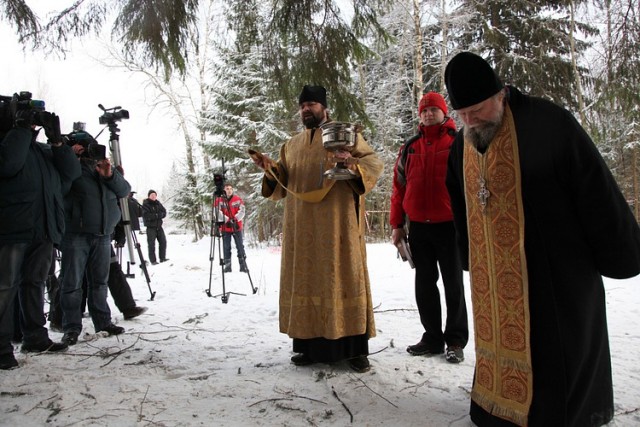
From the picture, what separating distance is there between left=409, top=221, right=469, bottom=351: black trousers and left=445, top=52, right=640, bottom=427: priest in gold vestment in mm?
1150

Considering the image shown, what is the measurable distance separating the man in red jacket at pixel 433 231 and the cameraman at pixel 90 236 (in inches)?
111

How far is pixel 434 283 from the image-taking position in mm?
3383

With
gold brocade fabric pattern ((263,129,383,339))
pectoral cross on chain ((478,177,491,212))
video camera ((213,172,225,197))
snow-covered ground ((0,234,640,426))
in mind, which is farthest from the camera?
video camera ((213,172,225,197))

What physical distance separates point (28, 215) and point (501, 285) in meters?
3.33

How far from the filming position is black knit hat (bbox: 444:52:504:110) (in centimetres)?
198

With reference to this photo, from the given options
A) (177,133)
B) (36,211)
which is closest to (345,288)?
(36,211)

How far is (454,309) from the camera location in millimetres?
3285

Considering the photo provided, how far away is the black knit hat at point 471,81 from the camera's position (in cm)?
198

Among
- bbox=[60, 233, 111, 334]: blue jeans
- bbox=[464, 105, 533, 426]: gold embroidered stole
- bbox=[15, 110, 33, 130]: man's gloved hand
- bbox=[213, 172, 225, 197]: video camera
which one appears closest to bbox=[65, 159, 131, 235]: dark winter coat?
bbox=[60, 233, 111, 334]: blue jeans

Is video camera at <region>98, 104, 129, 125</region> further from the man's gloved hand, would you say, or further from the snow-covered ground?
the snow-covered ground

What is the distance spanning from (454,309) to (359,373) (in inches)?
33.8

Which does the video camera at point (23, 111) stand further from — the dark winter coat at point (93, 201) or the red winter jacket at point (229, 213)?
the red winter jacket at point (229, 213)

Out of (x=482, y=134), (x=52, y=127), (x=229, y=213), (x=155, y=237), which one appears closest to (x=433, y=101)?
(x=482, y=134)

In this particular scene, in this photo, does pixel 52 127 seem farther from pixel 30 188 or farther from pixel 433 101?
pixel 433 101
